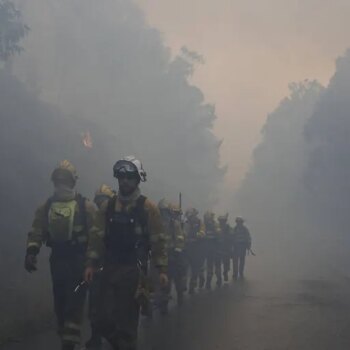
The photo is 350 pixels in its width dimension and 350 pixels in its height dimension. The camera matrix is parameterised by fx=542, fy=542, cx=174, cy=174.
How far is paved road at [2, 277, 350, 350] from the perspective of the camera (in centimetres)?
799

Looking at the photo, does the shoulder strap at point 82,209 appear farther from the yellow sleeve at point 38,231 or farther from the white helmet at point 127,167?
the white helmet at point 127,167

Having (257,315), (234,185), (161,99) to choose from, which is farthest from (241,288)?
(234,185)

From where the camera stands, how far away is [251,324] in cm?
970

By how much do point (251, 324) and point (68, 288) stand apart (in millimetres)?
4294

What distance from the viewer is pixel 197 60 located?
66938mm

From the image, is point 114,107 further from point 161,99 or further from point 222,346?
point 222,346

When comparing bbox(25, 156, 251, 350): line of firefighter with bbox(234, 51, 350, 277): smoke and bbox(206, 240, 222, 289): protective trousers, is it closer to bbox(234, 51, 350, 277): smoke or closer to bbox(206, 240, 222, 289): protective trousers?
bbox(206, 240, 222, 289): protective trousers

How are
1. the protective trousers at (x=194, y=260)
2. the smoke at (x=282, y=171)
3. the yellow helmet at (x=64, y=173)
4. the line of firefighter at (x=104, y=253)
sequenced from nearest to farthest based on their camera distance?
1. the line of firefighter at (x=104, y=253)
2. the yellow helmet at (x=64, y=173)
3. the protective trousers at (x=194, y=260)
4. the smoke at (x=282, y=171)

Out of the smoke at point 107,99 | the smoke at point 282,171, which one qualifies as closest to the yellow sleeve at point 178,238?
the smoke at point 107,99

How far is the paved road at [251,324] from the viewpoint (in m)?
7.99

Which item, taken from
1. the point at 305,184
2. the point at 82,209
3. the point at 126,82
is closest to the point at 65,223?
the point at 82,209

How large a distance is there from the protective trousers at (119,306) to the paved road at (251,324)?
208cm

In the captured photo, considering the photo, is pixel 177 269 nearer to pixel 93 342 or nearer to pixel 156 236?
pixel 93 342

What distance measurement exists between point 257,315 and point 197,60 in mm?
58730
